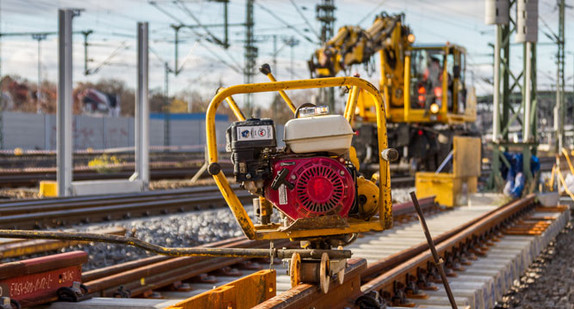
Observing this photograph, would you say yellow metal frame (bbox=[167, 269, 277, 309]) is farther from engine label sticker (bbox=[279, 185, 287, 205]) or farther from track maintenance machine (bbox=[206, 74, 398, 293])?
engine label sticker (bbox=[279, 185, 287, 205])

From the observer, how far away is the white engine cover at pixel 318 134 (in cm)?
512

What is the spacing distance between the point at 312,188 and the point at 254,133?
541mm

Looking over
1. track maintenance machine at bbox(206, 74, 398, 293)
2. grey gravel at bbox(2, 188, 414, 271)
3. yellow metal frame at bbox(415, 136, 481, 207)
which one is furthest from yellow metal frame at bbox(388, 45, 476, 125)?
track maintenance machine at bbox(206, 74, 398, 293)

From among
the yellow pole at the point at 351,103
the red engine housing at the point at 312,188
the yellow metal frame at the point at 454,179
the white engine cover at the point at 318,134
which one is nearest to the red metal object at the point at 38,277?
A: the red engine housing at the point at 312,188

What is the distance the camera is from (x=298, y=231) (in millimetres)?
5270

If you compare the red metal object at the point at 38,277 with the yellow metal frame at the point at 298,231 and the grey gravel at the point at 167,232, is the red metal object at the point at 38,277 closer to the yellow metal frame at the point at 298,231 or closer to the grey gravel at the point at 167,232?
the yellow metal frame at the point at 298,231

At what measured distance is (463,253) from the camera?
30.8 ft

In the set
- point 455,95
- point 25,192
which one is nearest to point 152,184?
point 25,192

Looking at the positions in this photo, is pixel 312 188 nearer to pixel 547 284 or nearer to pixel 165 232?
pixel 547 284

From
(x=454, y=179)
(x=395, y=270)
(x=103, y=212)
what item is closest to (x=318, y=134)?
(x=395, y=270)

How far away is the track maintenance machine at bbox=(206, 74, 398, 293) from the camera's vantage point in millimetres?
5047

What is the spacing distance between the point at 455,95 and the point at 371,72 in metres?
3.26

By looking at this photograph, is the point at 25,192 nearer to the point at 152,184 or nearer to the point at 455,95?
the point at 152,184

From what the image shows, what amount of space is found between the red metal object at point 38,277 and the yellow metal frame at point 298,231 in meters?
1.40
